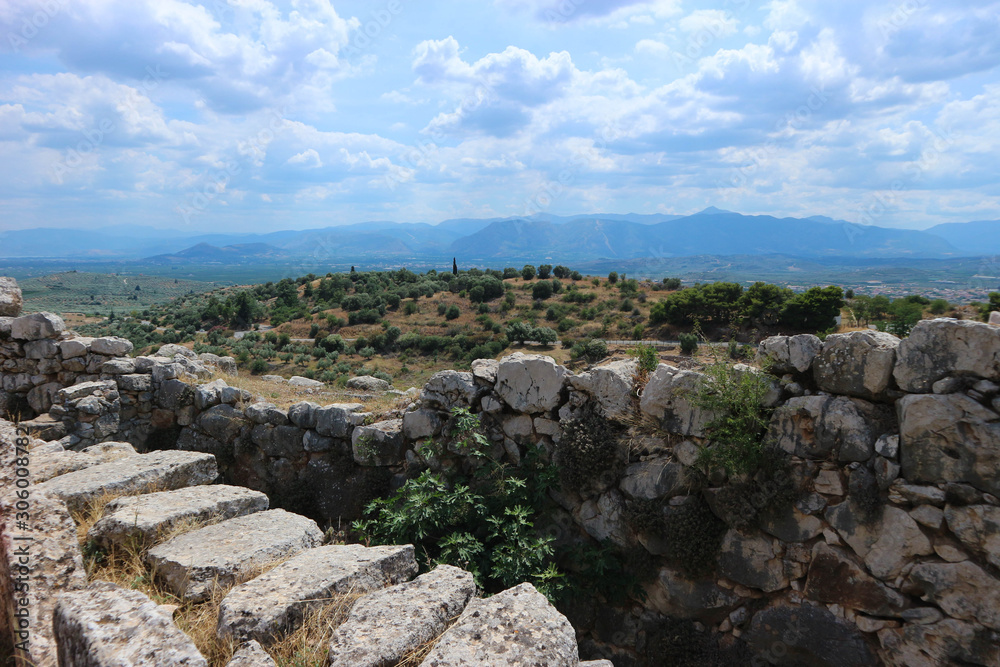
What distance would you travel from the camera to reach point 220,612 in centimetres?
368

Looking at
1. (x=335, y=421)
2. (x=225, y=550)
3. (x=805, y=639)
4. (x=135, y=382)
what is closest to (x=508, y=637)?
(x=225, y=550)

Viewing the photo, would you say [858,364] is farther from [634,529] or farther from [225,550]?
[225,550]

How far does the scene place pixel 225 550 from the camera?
14.8 ft

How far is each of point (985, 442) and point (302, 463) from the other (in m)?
8.25

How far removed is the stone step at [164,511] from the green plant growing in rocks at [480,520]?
1422mm

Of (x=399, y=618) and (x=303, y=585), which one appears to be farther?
Answer: (x=303, y=585)

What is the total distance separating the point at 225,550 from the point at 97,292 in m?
116

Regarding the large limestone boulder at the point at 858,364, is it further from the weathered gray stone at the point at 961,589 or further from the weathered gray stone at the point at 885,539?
the weathered gray stone at the point at 961,589

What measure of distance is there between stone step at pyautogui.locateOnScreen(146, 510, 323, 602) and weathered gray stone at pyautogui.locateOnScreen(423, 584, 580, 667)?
1.97 meters

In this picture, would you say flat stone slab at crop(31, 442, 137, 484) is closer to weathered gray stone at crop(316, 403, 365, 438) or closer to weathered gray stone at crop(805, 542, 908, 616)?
weathered gray stone at crop(316, 403, 365, 438)

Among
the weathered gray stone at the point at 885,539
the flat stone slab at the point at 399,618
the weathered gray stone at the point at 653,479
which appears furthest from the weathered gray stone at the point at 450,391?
the weathered gray stone at the point at 885,539

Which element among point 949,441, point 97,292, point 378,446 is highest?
point 949,441

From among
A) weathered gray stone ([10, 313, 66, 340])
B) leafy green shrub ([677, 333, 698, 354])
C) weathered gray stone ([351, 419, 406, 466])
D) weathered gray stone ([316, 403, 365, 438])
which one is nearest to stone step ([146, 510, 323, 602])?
weathered gray stone ([351, 419, 406, 466])

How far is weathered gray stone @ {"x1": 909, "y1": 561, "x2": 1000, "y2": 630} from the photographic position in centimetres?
458
